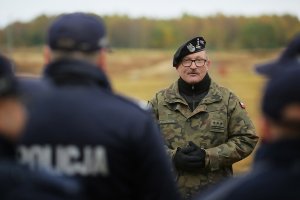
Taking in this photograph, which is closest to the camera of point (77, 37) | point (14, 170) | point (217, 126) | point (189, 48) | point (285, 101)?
point (285, 101)

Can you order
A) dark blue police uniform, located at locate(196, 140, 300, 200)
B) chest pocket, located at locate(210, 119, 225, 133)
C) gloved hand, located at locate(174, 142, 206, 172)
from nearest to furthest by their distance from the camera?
dark blue police uniform, located at locate(196, 140, 300, 200) → gloved hand, located at locate(174, 142, 206, 172) → chest pocket, located at locate(210, 119, 225, 133)

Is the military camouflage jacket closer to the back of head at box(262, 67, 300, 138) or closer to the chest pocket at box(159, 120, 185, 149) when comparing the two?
the chest pocket at box(159, 120, 185, 149)

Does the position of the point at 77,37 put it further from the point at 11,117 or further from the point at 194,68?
the point at 194,68

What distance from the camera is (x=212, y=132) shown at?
4379 millimetres

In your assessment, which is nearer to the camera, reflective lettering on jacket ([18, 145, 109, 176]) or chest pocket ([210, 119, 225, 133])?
reflective lettering on jacket ([18, 145, 109, 176])

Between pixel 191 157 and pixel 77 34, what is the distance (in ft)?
6.91

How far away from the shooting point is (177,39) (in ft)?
276

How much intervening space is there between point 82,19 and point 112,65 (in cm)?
6366

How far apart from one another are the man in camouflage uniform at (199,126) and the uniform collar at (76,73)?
81.4 inches

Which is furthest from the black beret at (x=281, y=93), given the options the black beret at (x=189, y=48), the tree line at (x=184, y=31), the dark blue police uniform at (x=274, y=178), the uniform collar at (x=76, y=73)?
the tree line at (x=184, y=31)

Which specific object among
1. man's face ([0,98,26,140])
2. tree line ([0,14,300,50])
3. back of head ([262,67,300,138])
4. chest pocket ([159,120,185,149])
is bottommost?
tree line ([0,14,300,50])

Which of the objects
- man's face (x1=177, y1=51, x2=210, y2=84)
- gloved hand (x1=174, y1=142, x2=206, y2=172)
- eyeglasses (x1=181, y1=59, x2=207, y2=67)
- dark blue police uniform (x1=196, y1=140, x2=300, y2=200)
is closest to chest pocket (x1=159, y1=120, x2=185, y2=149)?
gloved hand (x1=174, y1=142, x2=206, y2=172)

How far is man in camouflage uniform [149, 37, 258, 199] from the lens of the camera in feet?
14.1

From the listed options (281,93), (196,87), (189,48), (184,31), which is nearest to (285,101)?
(281,93)
